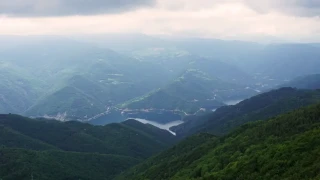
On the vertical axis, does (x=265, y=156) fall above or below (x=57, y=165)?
above

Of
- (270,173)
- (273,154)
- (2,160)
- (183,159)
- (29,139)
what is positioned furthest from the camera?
(29,139)

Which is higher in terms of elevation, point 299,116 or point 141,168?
point 299,116

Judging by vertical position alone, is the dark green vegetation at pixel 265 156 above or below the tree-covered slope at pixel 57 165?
above

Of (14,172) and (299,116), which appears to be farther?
(14,172)

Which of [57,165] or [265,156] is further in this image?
[57,165]

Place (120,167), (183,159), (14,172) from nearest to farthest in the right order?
(183,159), (14,172), (120,167)

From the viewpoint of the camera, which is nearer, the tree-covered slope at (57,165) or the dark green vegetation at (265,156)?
the dark green vegetation at (265,156)

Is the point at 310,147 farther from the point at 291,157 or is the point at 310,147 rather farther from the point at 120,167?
the point at 120,167

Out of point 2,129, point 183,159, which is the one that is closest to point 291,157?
point 183,159
